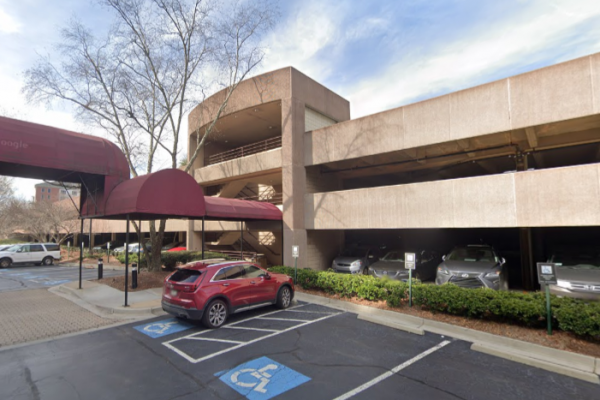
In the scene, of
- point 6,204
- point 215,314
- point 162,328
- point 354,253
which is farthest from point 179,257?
point 6,204

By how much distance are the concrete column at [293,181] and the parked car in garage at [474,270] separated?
6.94m

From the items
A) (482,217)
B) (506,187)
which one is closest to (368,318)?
(482,217)

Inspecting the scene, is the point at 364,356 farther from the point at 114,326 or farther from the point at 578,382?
the point at 114,326

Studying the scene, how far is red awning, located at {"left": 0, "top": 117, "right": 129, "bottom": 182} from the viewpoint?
8484 millimetres

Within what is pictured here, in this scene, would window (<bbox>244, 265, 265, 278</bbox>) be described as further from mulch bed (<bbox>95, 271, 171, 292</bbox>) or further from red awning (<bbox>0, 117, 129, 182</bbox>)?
mulch bed (<bbox>95, 271, 171, 292</bbox>)

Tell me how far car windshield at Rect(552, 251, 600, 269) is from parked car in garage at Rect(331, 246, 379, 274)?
24.1 ft

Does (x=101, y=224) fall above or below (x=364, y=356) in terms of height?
above

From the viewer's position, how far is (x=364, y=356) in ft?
20.3

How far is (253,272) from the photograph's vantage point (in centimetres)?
912

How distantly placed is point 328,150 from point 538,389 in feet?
39.9

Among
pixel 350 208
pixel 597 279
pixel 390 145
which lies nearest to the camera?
pixel 597 279

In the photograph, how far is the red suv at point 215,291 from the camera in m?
7.65

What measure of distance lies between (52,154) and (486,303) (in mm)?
12610

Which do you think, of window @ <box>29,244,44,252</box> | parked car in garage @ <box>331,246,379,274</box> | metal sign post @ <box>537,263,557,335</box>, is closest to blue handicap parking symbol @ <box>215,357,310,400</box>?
metal sign post @ <box>537,263,557,335</box>
